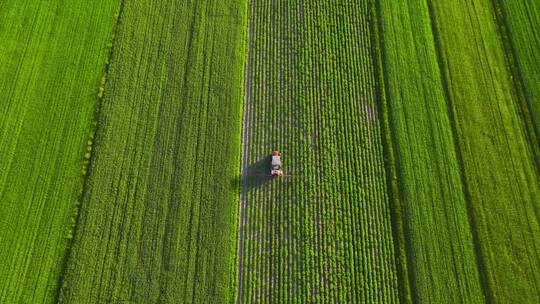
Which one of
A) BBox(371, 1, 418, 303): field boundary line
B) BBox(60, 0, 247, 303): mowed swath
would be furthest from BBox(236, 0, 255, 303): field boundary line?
BBox(371, 1, 418, 303): field boundary line

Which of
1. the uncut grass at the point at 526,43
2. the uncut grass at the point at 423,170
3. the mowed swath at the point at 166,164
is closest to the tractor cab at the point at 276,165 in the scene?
the mowed swath at the point at 166,164

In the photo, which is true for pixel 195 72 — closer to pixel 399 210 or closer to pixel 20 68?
pixel 20 68

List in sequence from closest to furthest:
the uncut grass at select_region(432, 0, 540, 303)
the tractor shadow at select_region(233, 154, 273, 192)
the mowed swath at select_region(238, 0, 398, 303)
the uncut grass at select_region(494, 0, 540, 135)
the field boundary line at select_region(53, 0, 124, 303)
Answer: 1. the field boundary line at select_region(53, 0, 124, 303)
2. the mowed swath at select_region(238, 0, 398, 303)
3. the uncut grass at select_region(432, 0, 540, 303)
4. the tractor shadow at select_region(233, 154, 273, 192)
5. the uncut grass at select_region(494, 0, 540, 135)

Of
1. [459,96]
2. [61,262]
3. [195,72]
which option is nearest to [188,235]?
[61,262]

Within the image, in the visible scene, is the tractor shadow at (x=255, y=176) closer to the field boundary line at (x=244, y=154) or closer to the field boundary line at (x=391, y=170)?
the field boundary line at (x=244, y=154)

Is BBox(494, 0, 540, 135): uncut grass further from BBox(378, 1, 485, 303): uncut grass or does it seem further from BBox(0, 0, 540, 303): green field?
BBox(378, 1, 485, 303): uncut grass

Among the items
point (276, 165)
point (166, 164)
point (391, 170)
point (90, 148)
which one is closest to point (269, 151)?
point (276, 165)
